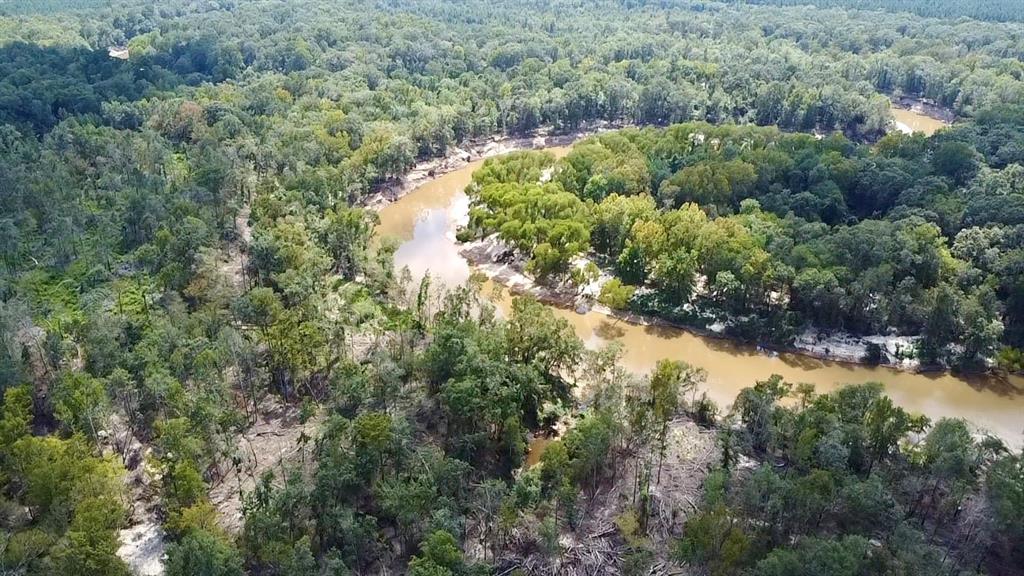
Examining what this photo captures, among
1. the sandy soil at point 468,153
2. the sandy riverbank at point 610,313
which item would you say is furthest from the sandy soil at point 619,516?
the sandy soil at point 468,153

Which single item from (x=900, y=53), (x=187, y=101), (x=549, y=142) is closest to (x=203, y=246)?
(x=187, y=101)

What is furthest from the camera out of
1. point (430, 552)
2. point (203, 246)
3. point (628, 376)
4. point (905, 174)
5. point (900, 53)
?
point (900, 53)

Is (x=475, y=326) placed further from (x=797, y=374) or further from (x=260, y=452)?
(x=797, y=374)

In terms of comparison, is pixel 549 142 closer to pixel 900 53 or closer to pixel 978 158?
pixel 978 158

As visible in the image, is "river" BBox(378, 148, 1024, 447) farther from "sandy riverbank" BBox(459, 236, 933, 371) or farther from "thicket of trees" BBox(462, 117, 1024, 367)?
"thicket of trees" BBox(462, 117, 1024, 367)

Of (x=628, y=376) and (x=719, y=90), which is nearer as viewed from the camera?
(x=628, y=376)

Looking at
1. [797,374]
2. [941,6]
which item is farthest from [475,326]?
[941,6]

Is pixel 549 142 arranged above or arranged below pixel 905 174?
below
